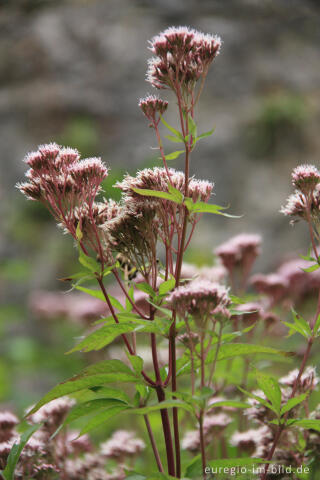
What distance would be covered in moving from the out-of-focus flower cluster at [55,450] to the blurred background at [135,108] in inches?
180

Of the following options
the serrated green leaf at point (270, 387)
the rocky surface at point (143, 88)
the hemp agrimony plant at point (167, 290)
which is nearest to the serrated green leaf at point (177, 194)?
the hemp agrimony plant at point (167, 290)

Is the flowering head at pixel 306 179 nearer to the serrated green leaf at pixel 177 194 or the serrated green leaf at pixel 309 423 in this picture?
the serrated green leaf at pixel 177 194

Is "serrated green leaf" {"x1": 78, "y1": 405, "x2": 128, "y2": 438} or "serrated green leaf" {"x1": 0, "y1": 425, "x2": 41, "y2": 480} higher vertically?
"serrated green leaf" {"x1": 78, "y1": 405, "x2": 128, "y2": 438}

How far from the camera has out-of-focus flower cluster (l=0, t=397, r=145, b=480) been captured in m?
1.49

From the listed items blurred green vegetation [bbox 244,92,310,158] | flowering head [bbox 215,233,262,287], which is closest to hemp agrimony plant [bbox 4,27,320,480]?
flowering head [bbox 215,233,262,287]

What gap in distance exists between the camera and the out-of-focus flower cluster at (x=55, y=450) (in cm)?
149

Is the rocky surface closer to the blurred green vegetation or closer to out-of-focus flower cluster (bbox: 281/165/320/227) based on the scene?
the blurred green vegetation

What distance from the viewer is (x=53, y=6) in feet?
30.0

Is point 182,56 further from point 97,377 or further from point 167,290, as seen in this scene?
point 97,377

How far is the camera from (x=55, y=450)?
5.48ft

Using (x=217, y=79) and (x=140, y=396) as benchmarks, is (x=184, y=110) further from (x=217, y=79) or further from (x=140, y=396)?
(x=217, y=79)

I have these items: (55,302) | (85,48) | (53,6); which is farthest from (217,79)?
(55,302)

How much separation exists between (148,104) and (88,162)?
0.24m

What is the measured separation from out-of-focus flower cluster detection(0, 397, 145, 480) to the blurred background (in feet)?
15.0
